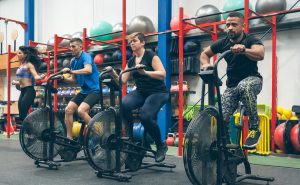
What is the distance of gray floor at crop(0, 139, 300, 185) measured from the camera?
2912 millimetres

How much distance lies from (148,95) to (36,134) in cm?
125

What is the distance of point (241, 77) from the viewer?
279cm

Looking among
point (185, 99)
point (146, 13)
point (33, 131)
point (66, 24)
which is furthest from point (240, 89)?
point (66, 24)

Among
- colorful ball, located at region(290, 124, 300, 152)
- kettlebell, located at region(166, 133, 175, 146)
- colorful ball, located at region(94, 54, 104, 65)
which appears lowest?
kettlebell, located at region(166, 133, 175, 146)

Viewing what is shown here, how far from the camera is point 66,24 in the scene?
9.71m

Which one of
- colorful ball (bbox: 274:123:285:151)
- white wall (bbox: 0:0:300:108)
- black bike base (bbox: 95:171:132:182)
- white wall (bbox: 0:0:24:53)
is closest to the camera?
black bike base (bbox: 95:171:132:182)

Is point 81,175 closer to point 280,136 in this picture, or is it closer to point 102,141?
point 102,141

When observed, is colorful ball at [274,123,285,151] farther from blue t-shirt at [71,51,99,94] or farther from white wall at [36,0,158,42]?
white wall at [36,0,158,42]

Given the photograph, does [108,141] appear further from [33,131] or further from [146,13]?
[146,13]

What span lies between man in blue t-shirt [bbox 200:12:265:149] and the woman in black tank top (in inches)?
24.8

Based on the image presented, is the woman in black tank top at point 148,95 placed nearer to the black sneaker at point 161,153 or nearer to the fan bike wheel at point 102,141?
the black sneaker at point 161,153

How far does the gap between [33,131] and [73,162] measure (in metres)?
0.62

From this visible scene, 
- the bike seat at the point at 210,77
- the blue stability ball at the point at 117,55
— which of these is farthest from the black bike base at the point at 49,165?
the blue stability ball at the point at 117,55

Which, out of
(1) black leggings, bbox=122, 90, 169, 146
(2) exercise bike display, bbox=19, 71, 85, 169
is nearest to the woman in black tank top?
(1) black leggings, bbox=122, 90, 169, 146
